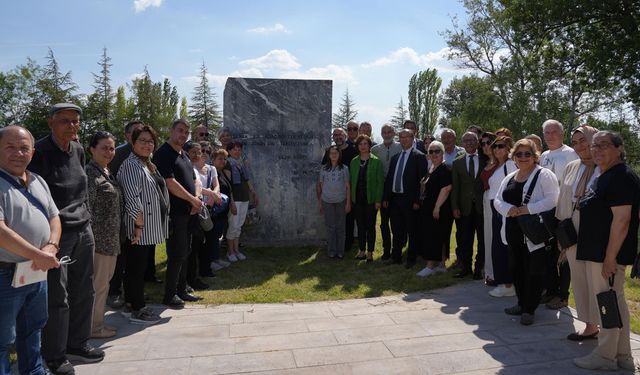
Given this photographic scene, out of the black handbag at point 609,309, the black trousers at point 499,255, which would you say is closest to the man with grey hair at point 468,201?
the black trousers at point 499,255

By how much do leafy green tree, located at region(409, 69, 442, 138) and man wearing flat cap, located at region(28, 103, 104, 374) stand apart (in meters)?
49.8

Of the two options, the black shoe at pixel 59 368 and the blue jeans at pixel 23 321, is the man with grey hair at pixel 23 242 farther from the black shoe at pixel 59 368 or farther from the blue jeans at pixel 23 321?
the black shoe at pixel 59 368

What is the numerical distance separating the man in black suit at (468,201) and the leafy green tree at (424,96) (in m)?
46.4

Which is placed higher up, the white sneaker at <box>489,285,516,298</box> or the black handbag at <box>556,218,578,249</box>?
the black handbag at <box>556,218,578,249</box>

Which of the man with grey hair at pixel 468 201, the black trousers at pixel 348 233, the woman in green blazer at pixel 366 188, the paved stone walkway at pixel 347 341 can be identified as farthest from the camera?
the black trousers at pixel 348 233

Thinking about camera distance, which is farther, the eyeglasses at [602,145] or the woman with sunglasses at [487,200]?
the woman with sunglasses at [487,200]

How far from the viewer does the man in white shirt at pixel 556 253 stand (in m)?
5.07

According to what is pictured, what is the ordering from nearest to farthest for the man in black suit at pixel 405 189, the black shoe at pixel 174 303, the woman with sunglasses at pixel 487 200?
the black shoe at pixel 174 303 → the woman with sunglasses at pixel 487 200 → the man in black suit at pixel 405 189

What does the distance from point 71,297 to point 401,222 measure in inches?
186

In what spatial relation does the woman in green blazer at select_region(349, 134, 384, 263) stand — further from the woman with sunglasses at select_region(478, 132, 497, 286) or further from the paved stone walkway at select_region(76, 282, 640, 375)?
the paved stone walkway at select_region(76, 282, 640, 375)

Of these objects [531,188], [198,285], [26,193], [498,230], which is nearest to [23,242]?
[26,193]

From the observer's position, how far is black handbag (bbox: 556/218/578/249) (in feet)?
12.8

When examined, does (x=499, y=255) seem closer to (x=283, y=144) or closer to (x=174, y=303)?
(x=174, y=303)

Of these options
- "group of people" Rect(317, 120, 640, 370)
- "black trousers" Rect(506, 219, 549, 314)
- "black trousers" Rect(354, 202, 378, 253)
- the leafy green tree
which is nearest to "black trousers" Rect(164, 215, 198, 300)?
"group of people" Rect(317, 120, 640, 370)
